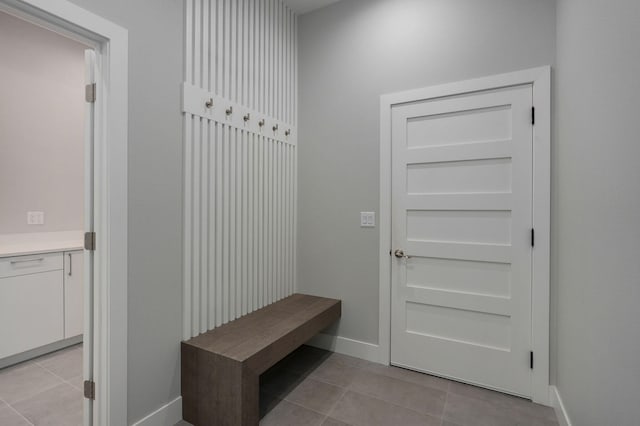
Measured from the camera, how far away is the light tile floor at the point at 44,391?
1.94 m

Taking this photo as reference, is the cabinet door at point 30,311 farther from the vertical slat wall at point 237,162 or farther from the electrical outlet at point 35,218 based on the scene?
the vertical slat wall at point 237,162

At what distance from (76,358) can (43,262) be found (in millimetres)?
888

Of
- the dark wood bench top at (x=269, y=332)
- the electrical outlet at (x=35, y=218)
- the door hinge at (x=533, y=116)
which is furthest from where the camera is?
the electrical outlet at (x=35, y=218)

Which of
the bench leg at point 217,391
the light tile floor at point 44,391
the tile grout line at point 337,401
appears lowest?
the tile grout line at point 337,401

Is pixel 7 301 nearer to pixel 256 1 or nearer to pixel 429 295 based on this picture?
pixel 256 1

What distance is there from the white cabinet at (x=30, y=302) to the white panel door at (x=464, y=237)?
9.83ft

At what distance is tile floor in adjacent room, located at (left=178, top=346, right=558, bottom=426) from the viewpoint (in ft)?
6.39

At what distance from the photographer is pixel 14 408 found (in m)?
2.02

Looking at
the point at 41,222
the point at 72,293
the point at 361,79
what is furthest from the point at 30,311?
the point at 361,79

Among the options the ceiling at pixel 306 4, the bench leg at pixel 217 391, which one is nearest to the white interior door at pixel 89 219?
the bench leg at pixel 217 391

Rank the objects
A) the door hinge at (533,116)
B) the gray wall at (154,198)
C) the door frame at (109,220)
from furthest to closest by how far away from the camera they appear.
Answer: the door hinge at (533,116) < the gray wall at (154,198) < the door frame at (109,220)

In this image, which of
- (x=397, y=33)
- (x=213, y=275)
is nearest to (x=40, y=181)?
(x=213, y=275)

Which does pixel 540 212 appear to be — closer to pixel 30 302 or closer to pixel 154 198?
pixel 154 198

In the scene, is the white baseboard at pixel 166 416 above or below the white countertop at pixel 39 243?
below
